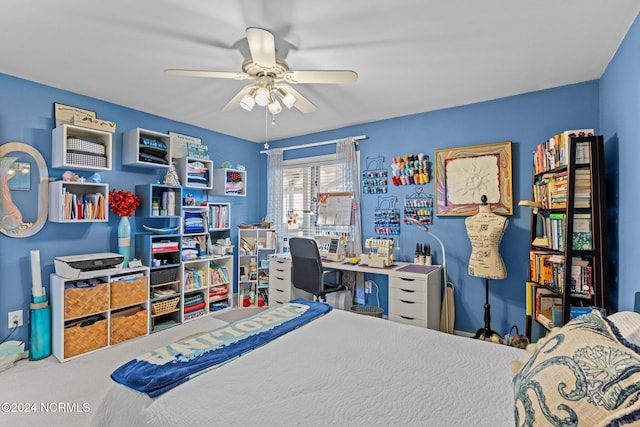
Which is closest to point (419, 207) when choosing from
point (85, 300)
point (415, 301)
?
point (415, 301)

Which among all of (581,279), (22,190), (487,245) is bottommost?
(581,279)

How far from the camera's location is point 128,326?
3.00m

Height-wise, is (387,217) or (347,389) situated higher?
(387,217)

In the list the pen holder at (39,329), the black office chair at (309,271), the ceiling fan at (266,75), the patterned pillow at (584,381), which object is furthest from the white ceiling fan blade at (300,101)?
the pen holder at (39,329)

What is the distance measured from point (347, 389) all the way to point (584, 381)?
751mm

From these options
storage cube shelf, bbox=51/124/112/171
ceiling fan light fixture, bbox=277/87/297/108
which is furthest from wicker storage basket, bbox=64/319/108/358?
ceiling fan light fixture, bbox=277/87/297/108

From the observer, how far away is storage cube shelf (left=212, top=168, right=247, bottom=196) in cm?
407

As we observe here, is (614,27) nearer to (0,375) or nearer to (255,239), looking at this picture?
(255,239)

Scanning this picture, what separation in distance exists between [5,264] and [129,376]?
2275 mm

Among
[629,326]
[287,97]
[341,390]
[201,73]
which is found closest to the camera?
[629,326]

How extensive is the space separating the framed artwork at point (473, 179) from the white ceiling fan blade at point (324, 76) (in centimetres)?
174

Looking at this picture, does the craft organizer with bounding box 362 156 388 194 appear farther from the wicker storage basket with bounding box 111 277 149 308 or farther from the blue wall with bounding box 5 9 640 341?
the wicker storage basket with bounding box 111 277 149 308

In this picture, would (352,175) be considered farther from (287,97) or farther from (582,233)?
(582,233)

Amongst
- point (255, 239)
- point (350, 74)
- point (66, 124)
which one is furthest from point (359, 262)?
point (66, 124)
